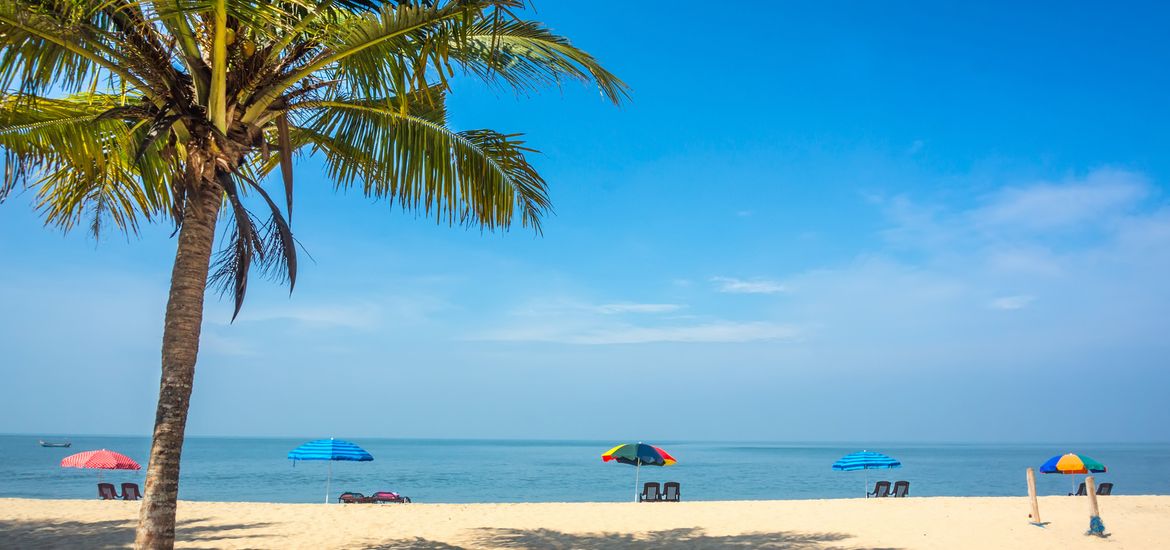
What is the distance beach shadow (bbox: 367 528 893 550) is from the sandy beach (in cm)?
2

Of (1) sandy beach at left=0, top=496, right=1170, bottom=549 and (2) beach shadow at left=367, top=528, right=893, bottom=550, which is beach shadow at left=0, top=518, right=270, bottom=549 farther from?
(2) beach shadow at left=367, top=528, right=893, bottom=550

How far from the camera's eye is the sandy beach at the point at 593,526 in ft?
33.3

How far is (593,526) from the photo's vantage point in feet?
40.6

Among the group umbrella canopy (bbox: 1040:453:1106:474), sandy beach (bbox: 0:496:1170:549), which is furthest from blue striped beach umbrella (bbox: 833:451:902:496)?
sandy beach (bbox: 0:496:1170:549)

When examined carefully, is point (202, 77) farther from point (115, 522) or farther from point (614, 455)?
point (614, 455)

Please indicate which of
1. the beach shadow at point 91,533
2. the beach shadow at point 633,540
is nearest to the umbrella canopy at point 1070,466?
the beach shadow at point 633,540

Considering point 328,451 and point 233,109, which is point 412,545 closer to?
point 233,109

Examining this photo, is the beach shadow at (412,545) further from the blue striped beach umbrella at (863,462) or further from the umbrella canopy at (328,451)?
the blue striped beach umbrella at (863,462)

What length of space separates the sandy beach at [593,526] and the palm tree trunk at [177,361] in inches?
159

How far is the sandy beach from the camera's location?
10.2 metres

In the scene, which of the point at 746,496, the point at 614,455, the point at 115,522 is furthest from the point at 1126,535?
the point at 746,496

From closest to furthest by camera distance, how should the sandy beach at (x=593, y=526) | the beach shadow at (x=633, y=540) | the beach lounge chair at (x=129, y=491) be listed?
1. the beach shadow at (x=633, y=540)
2. the sandy beach at (x=593, y=526)
3. the beach lounge chair at (x=129, y=491)

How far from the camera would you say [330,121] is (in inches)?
276

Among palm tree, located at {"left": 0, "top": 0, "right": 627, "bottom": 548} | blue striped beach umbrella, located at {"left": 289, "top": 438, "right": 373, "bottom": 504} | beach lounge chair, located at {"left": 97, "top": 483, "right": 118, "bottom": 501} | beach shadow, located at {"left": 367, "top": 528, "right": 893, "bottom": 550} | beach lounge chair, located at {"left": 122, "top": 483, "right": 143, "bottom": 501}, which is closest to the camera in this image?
palm tree, located at {"left": 0, "top": 0, "right": 627, "bottom": 548}
